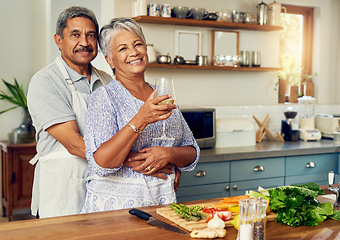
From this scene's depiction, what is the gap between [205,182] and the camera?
12.4 feet

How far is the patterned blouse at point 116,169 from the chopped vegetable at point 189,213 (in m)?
0.23

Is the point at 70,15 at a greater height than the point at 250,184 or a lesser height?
greater

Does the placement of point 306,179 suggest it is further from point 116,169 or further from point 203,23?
point 116,169

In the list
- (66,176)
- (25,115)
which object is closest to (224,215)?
(66,176)

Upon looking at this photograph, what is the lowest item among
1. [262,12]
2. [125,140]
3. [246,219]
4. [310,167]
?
[310,167]

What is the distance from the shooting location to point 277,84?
203 inches

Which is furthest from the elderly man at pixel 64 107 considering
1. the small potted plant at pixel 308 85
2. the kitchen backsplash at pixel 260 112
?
the small potted plant at pixel 308 85

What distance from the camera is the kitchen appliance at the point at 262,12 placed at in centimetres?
479

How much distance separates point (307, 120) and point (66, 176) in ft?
11.0

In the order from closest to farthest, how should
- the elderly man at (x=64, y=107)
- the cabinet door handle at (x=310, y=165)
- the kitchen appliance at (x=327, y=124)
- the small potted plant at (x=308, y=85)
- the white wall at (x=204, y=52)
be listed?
1. the elderly man at (x=64, y=107)
2. the cabinet door handle at (x=310, y=165)
3. the white wall at (x=204, y=52)
4. the kitchen appliance at (x=327, y=124)
5. the small potted plant at (x=308, y=85)

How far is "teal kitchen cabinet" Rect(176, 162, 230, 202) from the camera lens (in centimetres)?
368

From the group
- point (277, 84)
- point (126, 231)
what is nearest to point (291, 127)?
point (277, 84)

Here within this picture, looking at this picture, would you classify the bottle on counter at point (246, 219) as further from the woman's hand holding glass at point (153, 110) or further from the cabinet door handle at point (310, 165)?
the cabinet door handle at point (310, 165)

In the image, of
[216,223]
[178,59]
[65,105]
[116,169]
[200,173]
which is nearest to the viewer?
[216,223]
